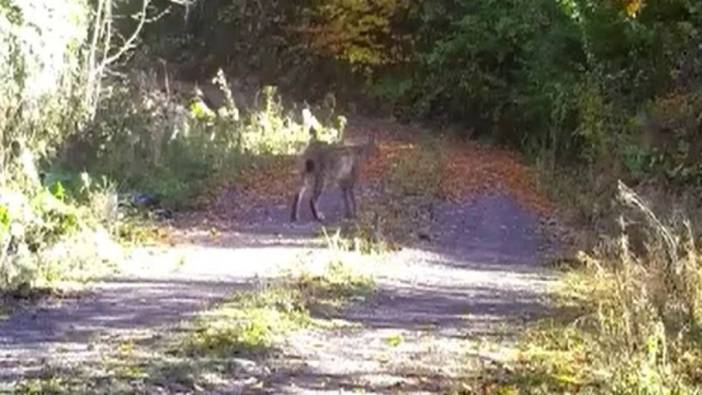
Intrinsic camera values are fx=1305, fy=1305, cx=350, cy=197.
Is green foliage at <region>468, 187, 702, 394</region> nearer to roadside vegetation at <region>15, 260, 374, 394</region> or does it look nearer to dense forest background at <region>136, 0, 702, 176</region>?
roadside vegetation at <region>15, 260, 374, 394</region>

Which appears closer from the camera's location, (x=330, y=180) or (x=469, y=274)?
(x=469, y=274)

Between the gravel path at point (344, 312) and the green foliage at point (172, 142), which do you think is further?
the green foliage at point (172, 142)

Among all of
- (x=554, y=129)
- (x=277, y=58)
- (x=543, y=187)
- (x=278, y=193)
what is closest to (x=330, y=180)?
(x=278, y=193)

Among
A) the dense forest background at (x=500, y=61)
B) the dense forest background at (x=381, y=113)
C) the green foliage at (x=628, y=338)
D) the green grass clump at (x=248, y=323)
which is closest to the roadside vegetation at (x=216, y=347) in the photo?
the green grass clump at (x=248, y=323)

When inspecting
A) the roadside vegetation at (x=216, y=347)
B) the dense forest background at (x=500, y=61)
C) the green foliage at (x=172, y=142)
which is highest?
the dense forest background at (x=500, y=61)

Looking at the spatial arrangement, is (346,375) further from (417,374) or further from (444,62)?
(444,62)

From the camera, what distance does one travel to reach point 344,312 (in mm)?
9719

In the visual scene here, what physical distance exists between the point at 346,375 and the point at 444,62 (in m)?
21.1

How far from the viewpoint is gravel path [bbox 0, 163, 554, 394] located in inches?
307

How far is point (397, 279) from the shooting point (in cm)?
1162

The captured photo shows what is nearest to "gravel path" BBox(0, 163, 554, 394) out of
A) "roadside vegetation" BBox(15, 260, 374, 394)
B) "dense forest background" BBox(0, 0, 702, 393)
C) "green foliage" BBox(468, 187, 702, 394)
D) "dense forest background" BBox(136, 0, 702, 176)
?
"roadside vegetation" BBox(15, 260, 374, 394)

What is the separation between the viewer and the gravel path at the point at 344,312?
780cm

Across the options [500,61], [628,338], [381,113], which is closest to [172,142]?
[500,61]

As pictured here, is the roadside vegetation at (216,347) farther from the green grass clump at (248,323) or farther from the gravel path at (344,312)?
the gravel path at (344,312)
